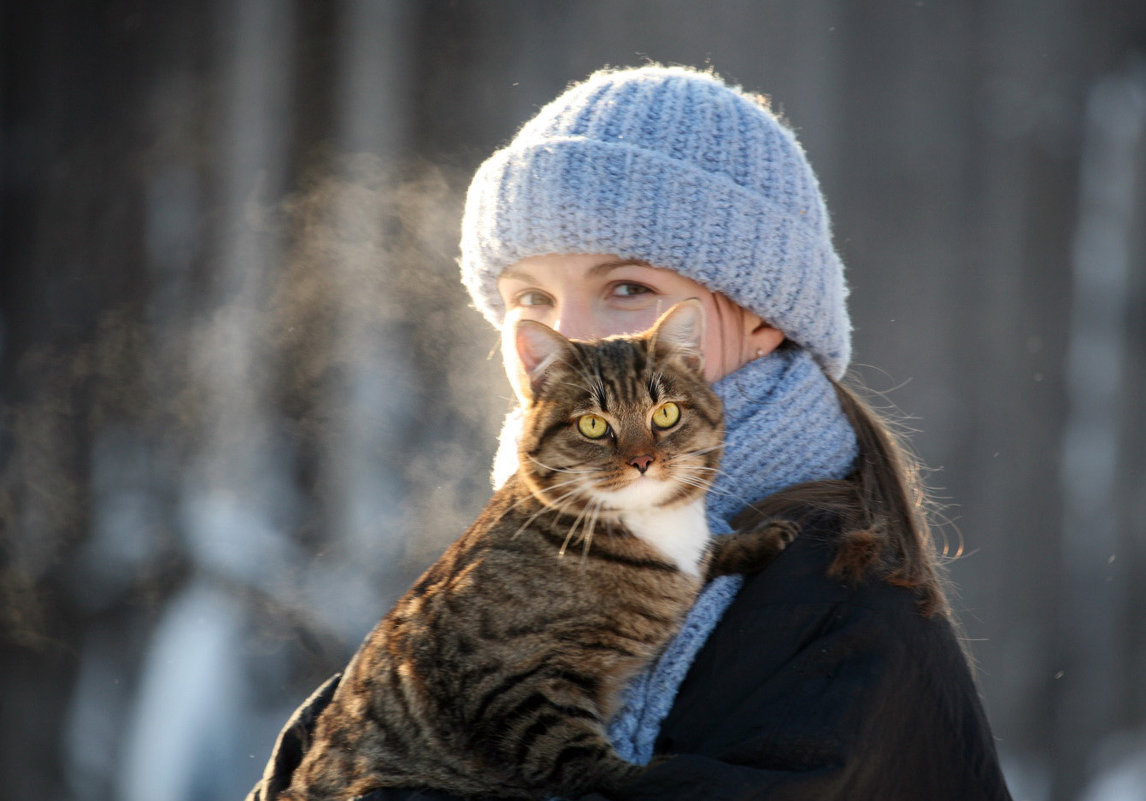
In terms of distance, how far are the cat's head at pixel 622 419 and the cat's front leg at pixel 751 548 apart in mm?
108

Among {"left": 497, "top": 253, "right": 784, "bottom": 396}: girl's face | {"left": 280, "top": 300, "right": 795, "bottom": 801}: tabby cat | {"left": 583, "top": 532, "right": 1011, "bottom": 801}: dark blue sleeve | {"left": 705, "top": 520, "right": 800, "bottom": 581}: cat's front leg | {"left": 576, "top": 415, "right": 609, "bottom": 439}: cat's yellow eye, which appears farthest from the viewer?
{"left": 497, "top": 253, "right": 784, "bottom": 396}: girl's face

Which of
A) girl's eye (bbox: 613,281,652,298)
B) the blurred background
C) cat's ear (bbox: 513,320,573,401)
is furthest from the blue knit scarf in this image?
the blurred background

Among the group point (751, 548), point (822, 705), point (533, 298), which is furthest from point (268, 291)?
point (822, 705)

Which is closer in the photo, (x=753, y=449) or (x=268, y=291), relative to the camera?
(x=753, y=449)

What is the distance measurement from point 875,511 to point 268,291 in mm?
2888

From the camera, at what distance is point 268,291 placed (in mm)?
4023

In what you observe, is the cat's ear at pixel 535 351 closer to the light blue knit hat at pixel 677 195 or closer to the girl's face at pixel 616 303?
the girl's face at pixel 616 303

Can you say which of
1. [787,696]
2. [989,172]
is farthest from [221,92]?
[787,696]

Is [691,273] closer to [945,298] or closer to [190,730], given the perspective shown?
[945,298]

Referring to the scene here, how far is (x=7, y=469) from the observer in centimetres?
402

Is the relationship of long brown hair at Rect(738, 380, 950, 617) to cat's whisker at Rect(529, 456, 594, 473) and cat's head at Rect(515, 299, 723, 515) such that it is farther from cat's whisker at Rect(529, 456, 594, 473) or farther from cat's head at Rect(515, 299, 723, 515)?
cat's whisker at Rect(529, 456, 594, 473)

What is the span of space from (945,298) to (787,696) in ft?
10.5

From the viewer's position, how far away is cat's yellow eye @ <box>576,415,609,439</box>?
72.0 inches

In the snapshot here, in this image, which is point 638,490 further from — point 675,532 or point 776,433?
point 776,433
